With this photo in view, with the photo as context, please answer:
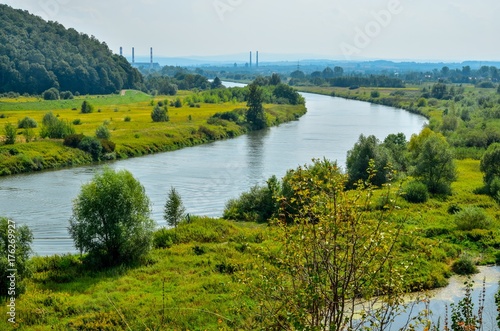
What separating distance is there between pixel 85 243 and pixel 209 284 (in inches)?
185

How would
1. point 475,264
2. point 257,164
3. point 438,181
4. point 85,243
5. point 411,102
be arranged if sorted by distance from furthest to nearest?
point 411,102 → point 257,164 → point 438,181 → point 475,264 → point 85,243

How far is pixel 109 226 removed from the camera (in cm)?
1775

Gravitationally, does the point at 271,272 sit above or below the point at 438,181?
above

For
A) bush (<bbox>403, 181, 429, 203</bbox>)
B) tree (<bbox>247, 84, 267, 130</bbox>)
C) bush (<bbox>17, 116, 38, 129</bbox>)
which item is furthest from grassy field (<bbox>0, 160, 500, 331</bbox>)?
tree (<bbox>247, 84, 267, 130</bbox>)

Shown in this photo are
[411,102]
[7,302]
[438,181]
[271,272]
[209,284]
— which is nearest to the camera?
[271,272]

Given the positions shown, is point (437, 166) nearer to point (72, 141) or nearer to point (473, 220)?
point (473, 220)

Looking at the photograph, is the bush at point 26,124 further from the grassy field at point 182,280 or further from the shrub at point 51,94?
the shrub at point 51,94

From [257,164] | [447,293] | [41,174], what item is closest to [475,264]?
[447,293]

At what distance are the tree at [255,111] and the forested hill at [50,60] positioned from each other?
42506 mm

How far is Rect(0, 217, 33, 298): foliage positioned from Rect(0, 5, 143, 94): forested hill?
79016 mm

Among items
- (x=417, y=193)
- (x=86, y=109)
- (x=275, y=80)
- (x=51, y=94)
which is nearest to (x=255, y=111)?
(x=86, y=109)

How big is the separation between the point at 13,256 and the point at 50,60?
85.8 meters

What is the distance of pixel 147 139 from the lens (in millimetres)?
48938

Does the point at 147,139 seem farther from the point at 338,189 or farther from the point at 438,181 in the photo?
the point at 338,189
